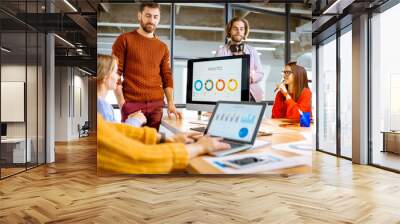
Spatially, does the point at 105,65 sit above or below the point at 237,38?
below

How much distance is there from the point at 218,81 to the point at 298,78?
115 centimetres

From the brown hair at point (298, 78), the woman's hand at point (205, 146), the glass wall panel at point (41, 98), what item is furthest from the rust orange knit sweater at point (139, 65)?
the glass wall panel at point (41, 98)

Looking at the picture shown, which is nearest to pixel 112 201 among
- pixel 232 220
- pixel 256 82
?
pixel 232 220

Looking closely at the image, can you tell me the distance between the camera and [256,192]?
4621mm

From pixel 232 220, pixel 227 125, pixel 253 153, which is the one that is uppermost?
pixel 227 125

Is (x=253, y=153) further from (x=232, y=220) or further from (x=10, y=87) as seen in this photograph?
(x=10, y=87)

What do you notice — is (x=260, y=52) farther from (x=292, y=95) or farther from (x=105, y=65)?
(x=105, y=65)

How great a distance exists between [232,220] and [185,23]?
2.56 m

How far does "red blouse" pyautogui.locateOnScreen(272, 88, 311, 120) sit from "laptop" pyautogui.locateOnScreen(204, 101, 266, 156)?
Result: 34cm

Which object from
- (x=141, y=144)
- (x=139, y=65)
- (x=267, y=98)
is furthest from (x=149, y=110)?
(x=267, y=98)

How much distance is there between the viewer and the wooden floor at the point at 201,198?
3.61m

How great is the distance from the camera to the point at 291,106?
4.99 meters

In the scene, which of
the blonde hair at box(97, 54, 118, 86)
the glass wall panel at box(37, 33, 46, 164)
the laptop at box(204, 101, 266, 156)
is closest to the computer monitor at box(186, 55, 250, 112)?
the laptop at box(204, 101, 266, 156)

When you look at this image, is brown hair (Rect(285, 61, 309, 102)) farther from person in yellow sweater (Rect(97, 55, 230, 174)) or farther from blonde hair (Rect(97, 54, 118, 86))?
blonde hair (Rect(97, 54, 118, 86))
